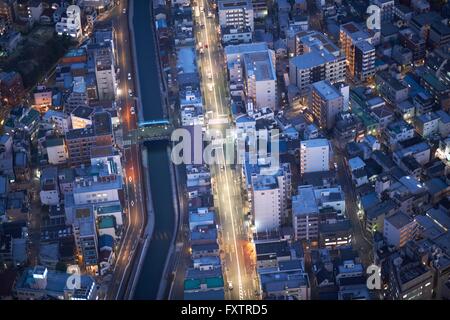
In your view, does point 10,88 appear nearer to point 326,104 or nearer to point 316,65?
point 316,65

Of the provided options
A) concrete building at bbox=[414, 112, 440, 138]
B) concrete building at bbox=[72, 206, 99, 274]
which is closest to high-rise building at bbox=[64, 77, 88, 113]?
concrete building at bbox=[72, 206, 99, 274]

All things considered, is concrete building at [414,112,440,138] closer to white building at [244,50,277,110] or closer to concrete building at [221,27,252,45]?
white building at [244,50,277,110]

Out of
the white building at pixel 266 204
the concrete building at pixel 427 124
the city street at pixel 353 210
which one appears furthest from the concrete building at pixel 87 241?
the concrete building at pixel 427 124
